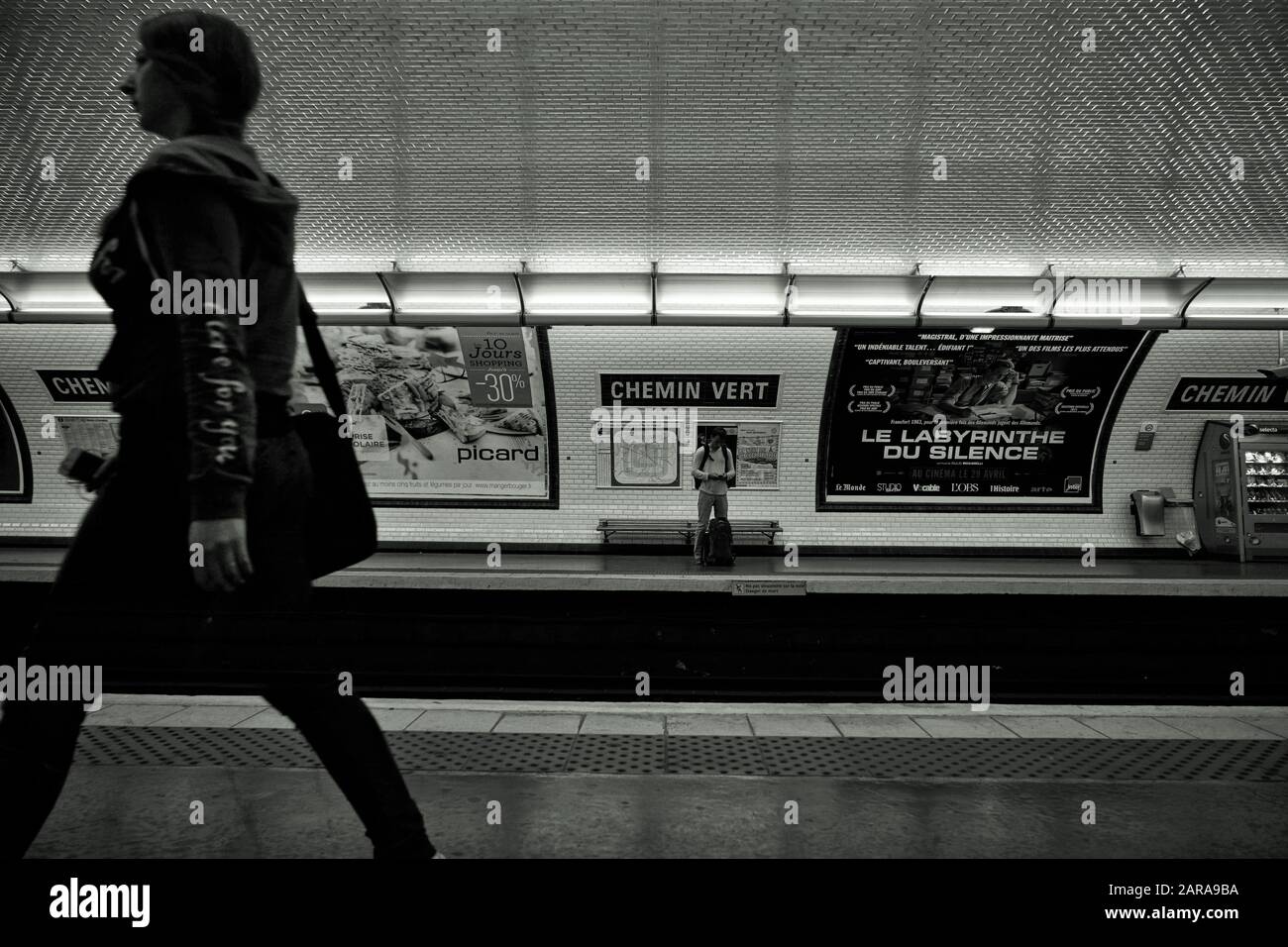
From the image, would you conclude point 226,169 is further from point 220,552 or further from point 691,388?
point 691,388

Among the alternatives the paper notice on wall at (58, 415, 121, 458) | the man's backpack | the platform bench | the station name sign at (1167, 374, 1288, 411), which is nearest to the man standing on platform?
the man's backpack

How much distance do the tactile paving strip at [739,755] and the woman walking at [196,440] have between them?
1.21m

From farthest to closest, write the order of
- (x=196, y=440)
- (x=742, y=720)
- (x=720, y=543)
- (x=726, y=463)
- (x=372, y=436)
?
(x=372, y=436) < (x=726, y=463) < (x=720, y=543) < (x=742, y=720) < (x=196, y=440)

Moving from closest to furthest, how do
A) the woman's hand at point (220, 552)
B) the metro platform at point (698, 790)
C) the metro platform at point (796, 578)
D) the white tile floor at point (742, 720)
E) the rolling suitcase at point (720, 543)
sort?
the woman's hand at point (220, 552) → the metro platform at point (698, 790) → the white tile floor at point (742, 720) → the metro platform at point (796, 578) → the rolling suitcase at point (720, 543)

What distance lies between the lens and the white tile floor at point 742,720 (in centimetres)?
318

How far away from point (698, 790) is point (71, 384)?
404 inches

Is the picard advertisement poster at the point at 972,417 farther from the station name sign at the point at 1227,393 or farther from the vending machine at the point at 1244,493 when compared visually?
the vending machine at the point at 1244,493

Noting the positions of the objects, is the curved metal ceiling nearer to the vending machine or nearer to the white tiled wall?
the white tiled wall

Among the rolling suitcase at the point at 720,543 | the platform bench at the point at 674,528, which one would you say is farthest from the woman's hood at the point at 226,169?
the platform bench at the point at 674,528

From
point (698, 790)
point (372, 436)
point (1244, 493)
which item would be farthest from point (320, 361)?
point (1244, 493)

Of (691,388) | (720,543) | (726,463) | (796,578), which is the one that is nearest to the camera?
(796,578)

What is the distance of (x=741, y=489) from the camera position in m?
9.02

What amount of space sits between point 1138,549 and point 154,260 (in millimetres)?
10860

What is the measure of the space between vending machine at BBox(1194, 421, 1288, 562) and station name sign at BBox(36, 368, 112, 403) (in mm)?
14168
